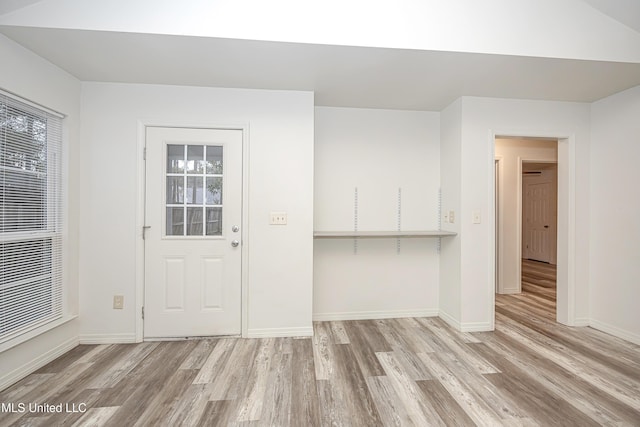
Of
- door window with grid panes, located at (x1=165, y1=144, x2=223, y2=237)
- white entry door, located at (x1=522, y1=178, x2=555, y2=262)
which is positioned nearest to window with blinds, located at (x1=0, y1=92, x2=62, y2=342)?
door window with grid panes, located at (x1=165, y1=144, x2=223, y2=237)

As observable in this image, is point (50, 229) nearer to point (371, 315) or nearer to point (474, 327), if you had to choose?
point (371, 315)

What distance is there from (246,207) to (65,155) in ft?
5.15

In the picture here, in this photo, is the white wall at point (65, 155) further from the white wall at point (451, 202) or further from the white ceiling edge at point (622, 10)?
the white ceiling edge at point (622, 10)

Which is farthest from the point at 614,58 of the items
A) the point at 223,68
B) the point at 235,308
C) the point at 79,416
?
the point at 79,416

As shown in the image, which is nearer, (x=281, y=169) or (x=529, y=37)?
(x=529, y=37)

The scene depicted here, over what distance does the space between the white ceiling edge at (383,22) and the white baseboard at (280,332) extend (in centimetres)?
245

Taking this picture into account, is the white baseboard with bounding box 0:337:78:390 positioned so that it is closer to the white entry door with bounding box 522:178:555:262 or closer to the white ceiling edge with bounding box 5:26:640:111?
the white ceiling edge with bounding box 5:26:640:111

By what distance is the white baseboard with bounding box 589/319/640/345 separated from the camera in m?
2.61

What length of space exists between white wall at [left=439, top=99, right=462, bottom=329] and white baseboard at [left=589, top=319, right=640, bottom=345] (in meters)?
1.44

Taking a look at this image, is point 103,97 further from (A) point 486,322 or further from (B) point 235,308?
(A) point 486,322

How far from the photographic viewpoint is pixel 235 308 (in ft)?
8.87

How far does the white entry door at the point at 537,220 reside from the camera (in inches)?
267

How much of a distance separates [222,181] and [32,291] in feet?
5.40

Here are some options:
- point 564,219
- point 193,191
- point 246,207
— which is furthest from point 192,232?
point 564,219
